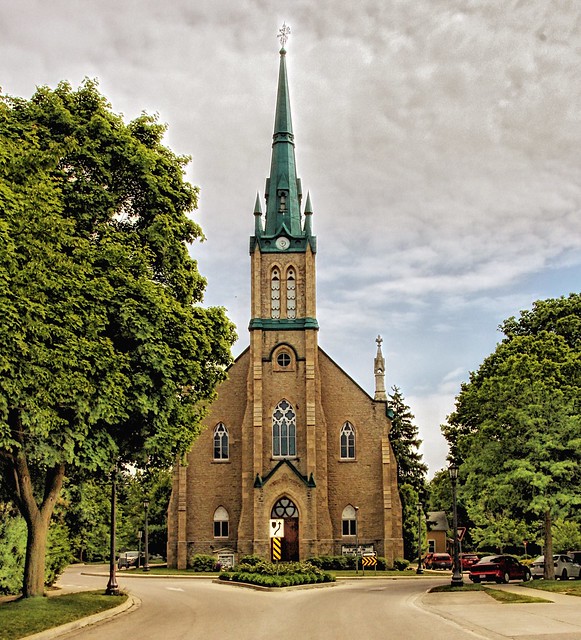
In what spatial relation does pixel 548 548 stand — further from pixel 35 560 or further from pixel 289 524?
pixel 35 560

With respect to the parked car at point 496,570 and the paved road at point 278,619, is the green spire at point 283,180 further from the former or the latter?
the paved road at point 278,619

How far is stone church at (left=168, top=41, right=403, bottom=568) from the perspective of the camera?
4688 cm

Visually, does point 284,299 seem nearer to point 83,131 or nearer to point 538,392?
point 538,392

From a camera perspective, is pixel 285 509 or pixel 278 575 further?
pixel 285 509

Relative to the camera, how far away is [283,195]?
173 ft

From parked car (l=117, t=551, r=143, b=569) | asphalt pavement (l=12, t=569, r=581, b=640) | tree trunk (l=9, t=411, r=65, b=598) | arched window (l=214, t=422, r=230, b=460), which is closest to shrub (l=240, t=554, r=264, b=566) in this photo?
→ arched window (l=214, t=422, r=230, b=460)

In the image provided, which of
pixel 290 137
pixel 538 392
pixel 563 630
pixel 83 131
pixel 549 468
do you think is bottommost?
pixel 563 630

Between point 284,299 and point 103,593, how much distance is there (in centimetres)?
2706

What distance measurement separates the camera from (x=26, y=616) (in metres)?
17.6

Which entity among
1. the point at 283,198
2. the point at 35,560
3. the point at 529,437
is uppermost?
the point at 283,198

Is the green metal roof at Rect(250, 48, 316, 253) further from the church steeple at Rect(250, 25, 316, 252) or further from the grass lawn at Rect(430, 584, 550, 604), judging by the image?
the grass lawn at Rect(430, 584, 550, 604)

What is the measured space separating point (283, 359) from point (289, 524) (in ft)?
32.5

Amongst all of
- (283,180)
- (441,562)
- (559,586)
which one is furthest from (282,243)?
(559,586)

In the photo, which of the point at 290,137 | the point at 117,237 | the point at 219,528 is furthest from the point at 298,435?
the point at 117,237
